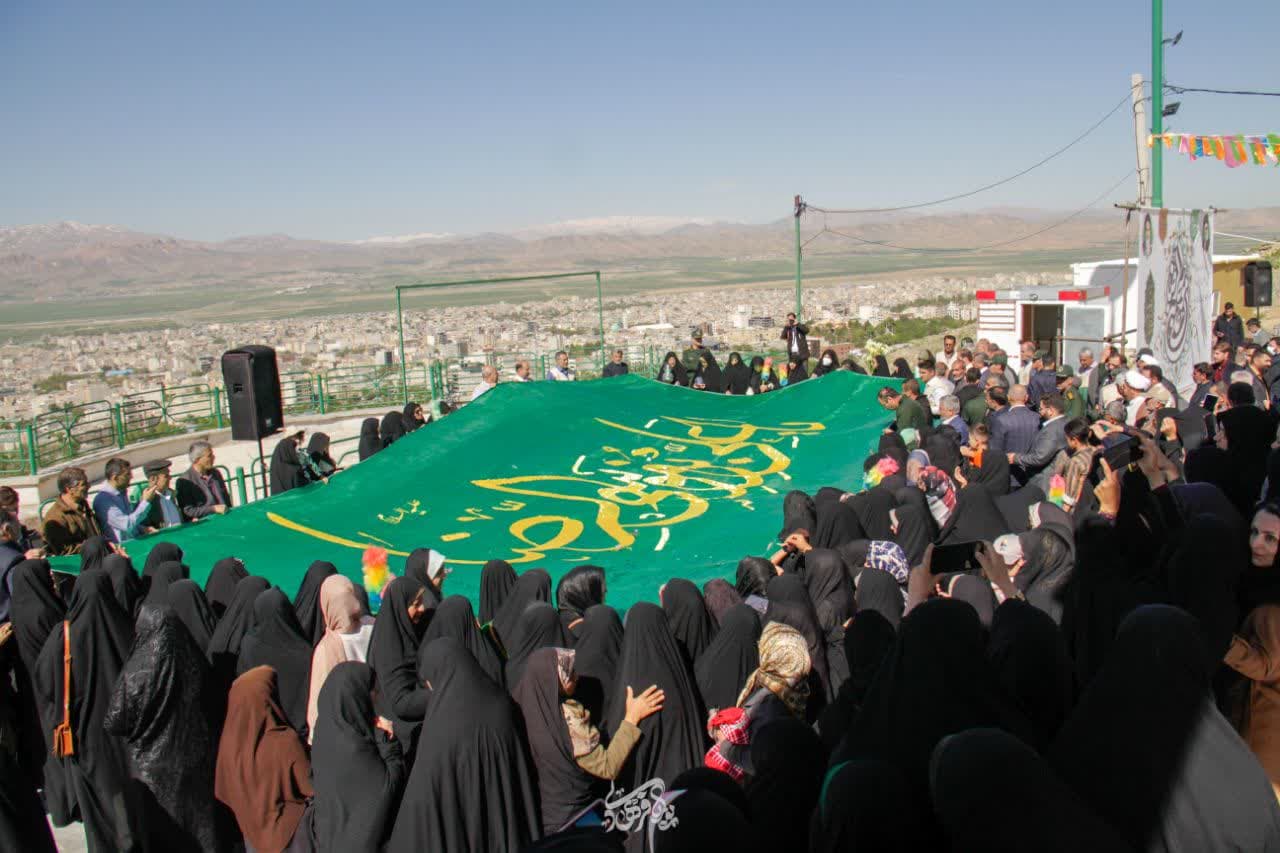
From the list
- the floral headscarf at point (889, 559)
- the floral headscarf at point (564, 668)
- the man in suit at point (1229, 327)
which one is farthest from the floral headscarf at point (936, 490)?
the man in suit at point (1229, 327)

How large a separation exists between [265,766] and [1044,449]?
5.73m

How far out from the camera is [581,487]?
9.00 meters

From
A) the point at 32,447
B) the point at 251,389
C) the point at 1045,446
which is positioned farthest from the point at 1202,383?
the point at 32,447

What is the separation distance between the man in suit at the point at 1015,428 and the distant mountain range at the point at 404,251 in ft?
323

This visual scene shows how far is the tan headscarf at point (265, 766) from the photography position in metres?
3.71

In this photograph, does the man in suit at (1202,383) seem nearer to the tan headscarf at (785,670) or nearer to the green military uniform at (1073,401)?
the green military uniform at (1073,401)

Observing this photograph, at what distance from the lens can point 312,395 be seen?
16562mm

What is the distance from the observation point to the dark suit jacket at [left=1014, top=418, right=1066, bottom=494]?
7473mm

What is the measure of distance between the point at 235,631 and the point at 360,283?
3925 inches

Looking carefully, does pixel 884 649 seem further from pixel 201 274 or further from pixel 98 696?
pixel 201 274

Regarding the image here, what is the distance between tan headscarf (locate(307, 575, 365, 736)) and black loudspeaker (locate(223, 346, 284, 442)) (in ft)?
15.0

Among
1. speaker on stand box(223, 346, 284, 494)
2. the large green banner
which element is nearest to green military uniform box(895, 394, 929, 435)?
the large green banner

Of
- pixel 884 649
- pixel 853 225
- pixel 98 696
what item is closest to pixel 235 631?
pixel 98 696

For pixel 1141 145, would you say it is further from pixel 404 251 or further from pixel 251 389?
pixel 404 251
